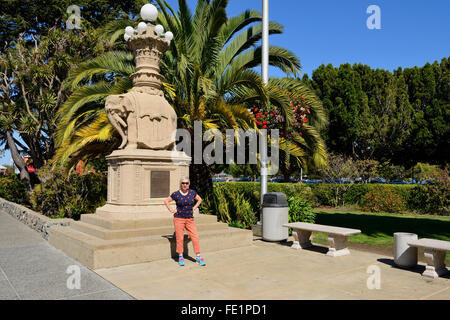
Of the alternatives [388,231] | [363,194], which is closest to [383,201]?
[363,194]

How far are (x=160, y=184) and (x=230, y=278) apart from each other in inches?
130

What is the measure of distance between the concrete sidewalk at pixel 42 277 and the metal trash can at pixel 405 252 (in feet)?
15.9

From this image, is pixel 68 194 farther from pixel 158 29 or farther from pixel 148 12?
pixel 148 12

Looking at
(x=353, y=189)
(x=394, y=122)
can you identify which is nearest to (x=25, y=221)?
(x=353, y=189)

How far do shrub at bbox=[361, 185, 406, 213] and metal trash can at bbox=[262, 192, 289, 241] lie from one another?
1129 centimetres

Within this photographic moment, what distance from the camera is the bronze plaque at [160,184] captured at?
8.02 meters

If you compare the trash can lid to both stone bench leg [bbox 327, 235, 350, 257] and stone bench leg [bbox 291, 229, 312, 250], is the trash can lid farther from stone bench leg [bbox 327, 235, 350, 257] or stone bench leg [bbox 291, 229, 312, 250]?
stone bench leg [bbox 327, 235, 350, 257]

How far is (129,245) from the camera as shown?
652 centimetres

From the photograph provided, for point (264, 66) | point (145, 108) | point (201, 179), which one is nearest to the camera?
point (145, 108)

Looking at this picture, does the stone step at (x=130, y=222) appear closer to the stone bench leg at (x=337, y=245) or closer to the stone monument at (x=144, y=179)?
the stone monument at (x=144, y=179)

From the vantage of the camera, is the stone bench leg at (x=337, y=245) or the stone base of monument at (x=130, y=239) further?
the stone bench leg at (x=337, y=245)

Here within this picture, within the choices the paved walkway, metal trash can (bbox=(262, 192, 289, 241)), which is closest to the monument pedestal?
the paved walkway

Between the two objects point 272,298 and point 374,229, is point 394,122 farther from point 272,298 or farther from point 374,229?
point 272,298

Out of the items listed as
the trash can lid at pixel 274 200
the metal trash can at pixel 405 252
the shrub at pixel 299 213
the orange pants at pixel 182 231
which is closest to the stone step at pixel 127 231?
the orange pants at pixel 182 231
